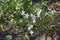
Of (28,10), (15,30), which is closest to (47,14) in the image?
(28,10)

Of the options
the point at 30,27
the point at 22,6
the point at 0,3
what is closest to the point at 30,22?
the point at 30,27

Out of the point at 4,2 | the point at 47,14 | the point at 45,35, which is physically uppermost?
the point at 4,2

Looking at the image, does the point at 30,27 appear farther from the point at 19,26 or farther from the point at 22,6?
the point at 22,6

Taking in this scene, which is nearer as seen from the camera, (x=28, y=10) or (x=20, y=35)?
(x=20, y=35)

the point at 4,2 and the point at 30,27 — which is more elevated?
the point at 4,2

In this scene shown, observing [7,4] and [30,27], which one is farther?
[7,4]

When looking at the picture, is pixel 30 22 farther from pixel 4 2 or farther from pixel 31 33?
pixel 4 2

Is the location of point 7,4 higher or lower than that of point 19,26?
higher
